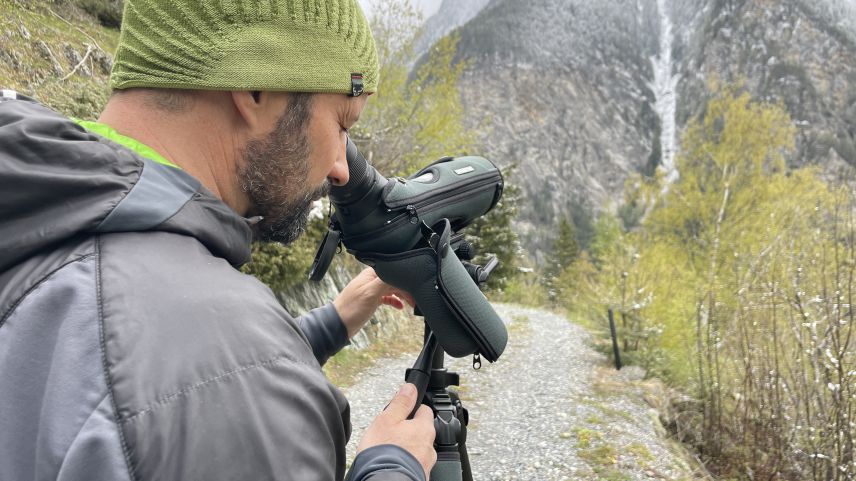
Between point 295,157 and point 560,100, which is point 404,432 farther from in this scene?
point 560,100

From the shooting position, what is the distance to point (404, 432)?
97 centimetres

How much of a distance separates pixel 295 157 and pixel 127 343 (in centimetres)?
45

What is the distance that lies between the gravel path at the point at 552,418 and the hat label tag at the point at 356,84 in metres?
3.82

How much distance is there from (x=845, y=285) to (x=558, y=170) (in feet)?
315

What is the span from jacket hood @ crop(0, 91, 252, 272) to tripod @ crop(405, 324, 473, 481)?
620mm

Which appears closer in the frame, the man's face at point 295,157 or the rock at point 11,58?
the man's face at point 295,157

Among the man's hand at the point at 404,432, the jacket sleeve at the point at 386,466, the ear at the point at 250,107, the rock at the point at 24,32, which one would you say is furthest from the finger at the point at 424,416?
the rock at the point at 24,32

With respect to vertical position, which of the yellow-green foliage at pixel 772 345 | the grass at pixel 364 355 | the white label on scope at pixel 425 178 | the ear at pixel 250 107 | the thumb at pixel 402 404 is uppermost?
the ear at pixel 250 107

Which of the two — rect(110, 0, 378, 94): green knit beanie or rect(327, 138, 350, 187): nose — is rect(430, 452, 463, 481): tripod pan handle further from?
rect(110, 0, 378, 94): green knit beanie

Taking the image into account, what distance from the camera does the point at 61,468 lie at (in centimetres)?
53

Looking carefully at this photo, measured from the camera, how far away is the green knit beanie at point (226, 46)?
0.83m

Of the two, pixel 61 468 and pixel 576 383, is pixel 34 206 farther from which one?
pixel 576 383

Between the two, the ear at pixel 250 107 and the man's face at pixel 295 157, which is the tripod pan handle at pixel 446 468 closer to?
the man's face at pixel 295 157

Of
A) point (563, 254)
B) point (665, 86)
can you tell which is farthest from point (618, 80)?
point (563, 254)
